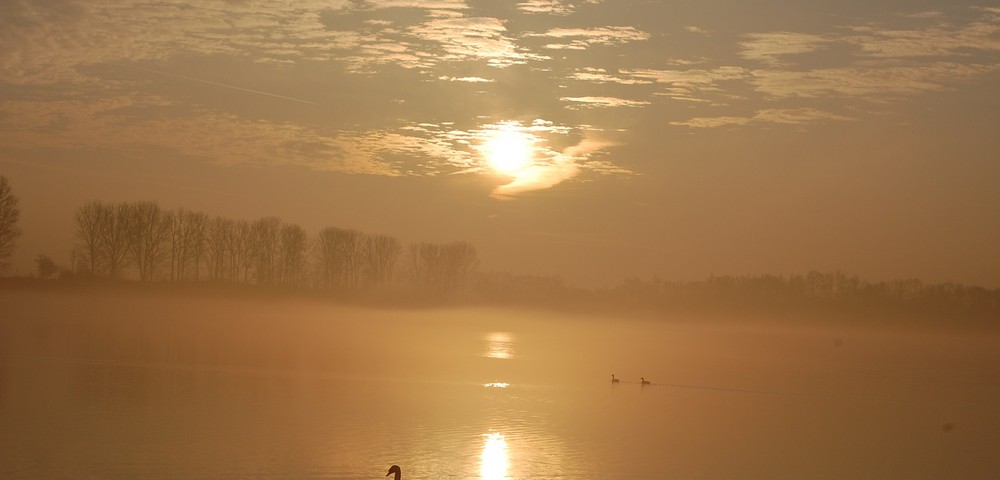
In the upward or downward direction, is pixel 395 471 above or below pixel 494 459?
above

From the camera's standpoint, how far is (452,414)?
27859 mm

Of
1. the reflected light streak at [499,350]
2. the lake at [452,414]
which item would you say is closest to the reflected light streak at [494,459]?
the lake at [452,414]

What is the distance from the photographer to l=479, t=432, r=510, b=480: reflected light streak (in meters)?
19.0

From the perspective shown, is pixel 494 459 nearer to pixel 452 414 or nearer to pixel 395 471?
pixel 395 471

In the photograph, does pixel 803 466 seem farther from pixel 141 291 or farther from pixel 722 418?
pixel 141 291

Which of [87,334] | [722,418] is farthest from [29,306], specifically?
[722,418]

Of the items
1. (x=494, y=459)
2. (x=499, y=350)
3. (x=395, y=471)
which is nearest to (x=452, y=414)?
(x=494, y=459)

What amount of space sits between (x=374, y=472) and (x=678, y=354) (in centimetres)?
5124

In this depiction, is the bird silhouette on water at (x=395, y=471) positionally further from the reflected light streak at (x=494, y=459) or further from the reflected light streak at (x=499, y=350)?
the reflected light streak at (x=499, y=350)

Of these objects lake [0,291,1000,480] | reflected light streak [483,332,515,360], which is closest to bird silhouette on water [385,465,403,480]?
lake [0,291,1000,480]

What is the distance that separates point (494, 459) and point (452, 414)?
738cm

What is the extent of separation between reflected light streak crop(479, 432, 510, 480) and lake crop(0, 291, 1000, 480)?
0.30ft

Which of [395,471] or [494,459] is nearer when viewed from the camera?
[395,471]

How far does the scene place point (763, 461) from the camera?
76.0ft
